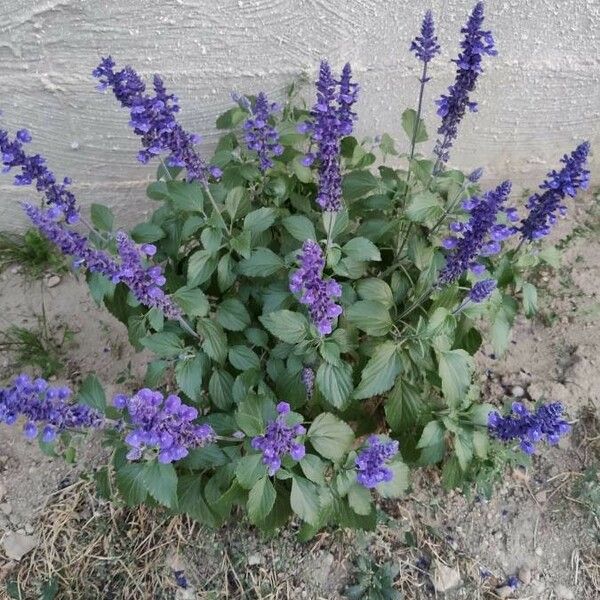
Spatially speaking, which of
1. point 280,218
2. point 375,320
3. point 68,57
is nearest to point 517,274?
point 375,320

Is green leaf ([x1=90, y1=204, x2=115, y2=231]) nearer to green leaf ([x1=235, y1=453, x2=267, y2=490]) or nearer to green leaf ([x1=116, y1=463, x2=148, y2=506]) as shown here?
green leaf ([x1=116, y1=463, x2=148, y2=506])

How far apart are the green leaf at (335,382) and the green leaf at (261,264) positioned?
0.44 meters

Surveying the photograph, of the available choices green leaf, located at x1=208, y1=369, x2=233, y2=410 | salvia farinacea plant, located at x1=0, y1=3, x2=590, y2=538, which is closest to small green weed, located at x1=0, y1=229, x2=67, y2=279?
salvia farinacea plant, located at x1=0, y1=3, x2=590, y2=538

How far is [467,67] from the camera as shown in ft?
7.00

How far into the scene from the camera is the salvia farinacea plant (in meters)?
1.92

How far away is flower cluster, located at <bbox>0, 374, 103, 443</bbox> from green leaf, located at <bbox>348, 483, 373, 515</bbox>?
921 mm

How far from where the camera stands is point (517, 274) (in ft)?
8.43

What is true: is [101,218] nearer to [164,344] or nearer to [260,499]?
[164,344]

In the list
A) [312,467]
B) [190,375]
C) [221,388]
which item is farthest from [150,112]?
[312,467]

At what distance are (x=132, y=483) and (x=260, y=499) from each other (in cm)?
47

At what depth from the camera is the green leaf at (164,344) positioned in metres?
2.31

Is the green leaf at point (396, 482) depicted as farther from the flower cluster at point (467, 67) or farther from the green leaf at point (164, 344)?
the flower cluster at point (467, 67)

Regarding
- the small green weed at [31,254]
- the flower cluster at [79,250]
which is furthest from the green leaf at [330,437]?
the small green weed at [31,254]

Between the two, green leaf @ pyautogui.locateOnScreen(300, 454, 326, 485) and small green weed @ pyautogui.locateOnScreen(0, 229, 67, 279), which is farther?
small green weed @ pyautogui.locateOnScreen(0, 229, 67, 279)
